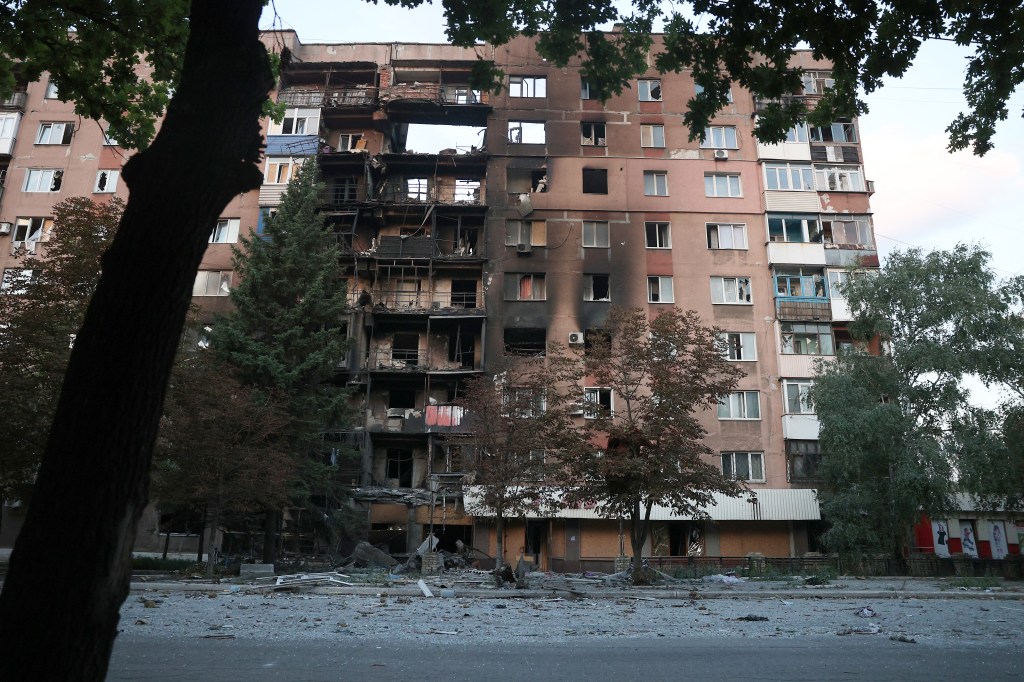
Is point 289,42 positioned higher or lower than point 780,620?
higher

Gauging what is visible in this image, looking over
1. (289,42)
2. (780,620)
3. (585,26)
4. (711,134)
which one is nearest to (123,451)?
(585,26)

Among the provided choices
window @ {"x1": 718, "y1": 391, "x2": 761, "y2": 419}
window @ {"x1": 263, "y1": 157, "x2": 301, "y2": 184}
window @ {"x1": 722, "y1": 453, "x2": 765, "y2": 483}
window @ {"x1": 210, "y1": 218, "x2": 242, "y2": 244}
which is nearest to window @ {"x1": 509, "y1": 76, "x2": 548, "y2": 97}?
window @ {"x1": 263, "y1": 157, "x2": 301, "y2": 184}

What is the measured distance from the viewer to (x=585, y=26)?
6.79m

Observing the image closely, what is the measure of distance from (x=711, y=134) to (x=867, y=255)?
1177 centimetres

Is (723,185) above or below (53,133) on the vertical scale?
below

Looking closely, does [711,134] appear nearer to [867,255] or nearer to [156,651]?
[867,255]

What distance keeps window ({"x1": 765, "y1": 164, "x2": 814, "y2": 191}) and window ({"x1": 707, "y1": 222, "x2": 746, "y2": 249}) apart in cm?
323

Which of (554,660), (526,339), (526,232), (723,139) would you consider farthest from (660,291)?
(554,660)

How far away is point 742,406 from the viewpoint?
4084cm

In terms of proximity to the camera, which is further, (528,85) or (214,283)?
(528,85)

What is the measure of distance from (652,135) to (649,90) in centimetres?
330

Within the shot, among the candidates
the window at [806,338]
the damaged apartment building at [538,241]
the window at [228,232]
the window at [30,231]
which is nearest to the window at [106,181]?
the damaged apartment building at [538,241]

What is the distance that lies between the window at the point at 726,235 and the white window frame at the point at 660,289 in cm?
354

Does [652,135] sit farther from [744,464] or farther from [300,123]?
[300,123]
